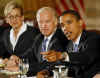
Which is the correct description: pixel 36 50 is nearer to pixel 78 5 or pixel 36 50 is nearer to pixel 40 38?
pixel 40 38

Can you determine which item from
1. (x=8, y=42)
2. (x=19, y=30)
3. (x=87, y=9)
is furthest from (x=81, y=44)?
(x=87, y=9)

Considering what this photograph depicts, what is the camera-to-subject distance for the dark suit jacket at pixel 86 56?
2625 mm

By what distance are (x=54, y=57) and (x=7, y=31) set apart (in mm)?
1636

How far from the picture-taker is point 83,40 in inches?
111

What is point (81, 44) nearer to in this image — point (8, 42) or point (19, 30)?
point (19, 30)

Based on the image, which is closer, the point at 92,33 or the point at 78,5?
the point at 92,33

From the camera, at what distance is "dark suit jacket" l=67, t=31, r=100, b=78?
2625 mm

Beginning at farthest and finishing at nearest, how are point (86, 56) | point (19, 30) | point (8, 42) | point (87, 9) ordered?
point (87, 9) → point (8, 42) → point (19, 30) → point (86, 56)

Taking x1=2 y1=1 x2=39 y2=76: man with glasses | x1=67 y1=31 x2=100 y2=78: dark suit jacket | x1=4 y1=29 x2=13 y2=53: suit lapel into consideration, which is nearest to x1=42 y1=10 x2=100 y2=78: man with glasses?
x1=67 y1=31 x2=100 y2=78: dark suit jacket

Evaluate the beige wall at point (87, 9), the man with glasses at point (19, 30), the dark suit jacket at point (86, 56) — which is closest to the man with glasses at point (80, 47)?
the dark suit jacket at point (86, 56)

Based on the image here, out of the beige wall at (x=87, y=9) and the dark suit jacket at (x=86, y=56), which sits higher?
the beige wall at (x=87, y=9)

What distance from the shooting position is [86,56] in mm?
2693

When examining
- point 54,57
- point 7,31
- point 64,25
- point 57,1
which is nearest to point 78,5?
point 57,1

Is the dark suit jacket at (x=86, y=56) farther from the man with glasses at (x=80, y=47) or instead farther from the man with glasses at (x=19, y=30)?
the man with glasses at (x=19, y=30)
